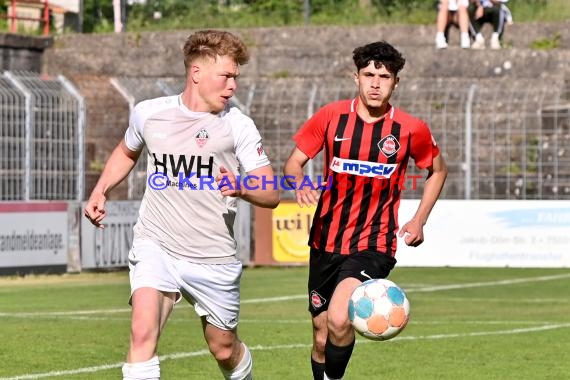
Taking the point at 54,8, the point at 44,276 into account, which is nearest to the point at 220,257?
the point at 44,276

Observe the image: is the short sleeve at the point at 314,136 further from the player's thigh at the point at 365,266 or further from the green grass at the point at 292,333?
the green grass at the point at 292,333

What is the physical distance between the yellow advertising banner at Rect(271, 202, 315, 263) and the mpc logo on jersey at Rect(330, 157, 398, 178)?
13541 millimetres

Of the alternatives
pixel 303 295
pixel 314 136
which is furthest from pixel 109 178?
pixel 303 295

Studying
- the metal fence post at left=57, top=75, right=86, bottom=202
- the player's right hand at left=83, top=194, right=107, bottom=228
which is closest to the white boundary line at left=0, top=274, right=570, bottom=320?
the metal fence post at left=57, top=75, right=86, bottom=202

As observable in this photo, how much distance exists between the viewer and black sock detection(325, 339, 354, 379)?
8.59 metres

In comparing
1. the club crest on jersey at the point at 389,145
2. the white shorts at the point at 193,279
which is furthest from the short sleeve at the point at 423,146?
the white shorts at the point at 193,279

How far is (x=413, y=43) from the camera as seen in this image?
2727cm

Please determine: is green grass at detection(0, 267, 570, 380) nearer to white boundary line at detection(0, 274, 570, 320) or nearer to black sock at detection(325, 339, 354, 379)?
white boundary line at detection(0, 274, 570, 320)

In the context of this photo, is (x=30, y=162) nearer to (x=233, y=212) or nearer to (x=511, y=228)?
(x=511, y=228)

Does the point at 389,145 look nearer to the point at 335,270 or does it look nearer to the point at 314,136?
the point at 314,136

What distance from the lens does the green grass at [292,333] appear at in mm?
10383

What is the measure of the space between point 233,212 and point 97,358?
3467 millimetres

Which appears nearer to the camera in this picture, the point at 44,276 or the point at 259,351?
the point at 259,351

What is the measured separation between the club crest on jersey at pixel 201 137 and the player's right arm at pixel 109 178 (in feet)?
1.73
